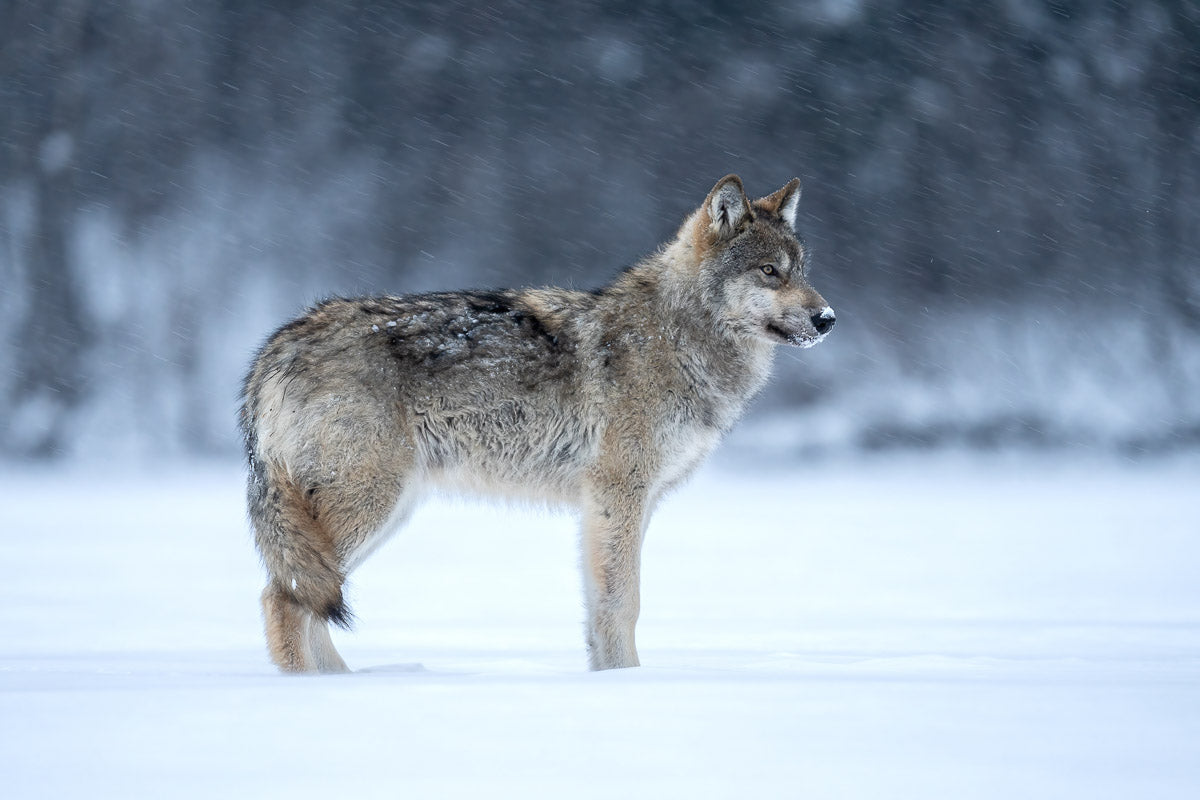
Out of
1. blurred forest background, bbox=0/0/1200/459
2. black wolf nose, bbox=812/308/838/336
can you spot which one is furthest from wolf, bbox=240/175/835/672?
blurred forest background, bbox=0/0/1200/459

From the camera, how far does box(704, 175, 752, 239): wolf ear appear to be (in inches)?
178

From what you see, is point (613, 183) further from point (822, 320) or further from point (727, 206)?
point (822, 320)

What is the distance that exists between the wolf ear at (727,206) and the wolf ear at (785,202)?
172 mm

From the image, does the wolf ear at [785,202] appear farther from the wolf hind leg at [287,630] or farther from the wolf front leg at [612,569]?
the wolf hind leg at [287,630]

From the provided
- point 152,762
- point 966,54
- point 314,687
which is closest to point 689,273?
point 314,687

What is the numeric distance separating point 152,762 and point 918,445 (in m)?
23.5

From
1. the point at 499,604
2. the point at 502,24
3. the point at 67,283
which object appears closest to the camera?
the point at 499,604

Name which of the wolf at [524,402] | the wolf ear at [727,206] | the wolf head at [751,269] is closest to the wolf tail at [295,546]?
the wolf at [524,402]

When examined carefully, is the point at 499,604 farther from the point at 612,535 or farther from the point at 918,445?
the point at 918,445

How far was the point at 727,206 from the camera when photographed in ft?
15.1

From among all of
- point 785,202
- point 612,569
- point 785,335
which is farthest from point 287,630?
point 785,202

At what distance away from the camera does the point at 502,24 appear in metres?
34.9

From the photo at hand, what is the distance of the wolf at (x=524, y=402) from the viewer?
4.09 m

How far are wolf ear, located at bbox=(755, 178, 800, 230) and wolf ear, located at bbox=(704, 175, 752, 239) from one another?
0.17 metres
